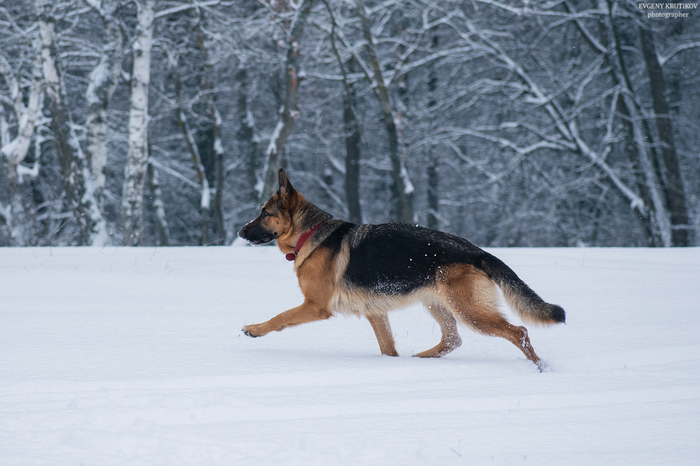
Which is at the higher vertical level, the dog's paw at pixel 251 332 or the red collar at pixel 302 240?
the red collar at pixel 302 240

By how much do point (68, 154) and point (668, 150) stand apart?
15.3 metres

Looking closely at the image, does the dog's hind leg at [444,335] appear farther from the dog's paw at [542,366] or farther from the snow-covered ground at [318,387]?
the dog's paw at [542,366]

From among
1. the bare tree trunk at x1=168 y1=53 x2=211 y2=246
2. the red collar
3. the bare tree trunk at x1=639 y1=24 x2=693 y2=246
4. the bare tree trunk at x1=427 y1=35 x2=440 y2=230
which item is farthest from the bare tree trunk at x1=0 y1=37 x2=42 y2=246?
the bare tree trunk at x1=639 y1=24 x2=693 y2=246

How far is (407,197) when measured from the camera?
62.8ft

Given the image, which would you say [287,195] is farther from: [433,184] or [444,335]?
[433,184]

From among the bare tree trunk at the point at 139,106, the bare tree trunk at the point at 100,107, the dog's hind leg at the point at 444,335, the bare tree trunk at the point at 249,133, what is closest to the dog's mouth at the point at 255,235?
the dog's hind leg at the point at 444,335

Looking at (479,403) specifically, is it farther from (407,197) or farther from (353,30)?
(353,30)

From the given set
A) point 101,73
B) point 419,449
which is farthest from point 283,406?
point 101,73

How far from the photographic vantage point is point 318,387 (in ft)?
11.2

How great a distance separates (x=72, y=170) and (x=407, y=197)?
10180 millimetres

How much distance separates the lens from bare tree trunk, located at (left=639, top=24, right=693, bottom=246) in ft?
53.8

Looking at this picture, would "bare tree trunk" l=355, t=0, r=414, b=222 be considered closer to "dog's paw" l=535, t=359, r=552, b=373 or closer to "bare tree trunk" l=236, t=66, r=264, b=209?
"bare tree trunk" l=236, t=66, r=264, b=209

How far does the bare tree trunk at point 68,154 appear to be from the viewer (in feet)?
40.3

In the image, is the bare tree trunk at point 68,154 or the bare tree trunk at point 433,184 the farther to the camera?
the bare tree trunk at point 433,184
